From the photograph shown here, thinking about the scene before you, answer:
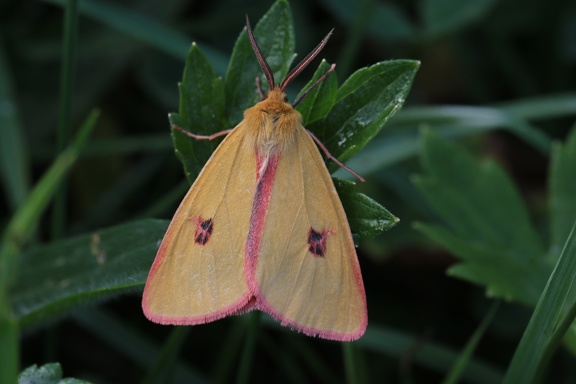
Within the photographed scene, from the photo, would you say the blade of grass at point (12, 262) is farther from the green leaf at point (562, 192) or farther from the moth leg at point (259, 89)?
the green leaf at point (562, 192)

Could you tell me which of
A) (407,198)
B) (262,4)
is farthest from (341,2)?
(407,198)

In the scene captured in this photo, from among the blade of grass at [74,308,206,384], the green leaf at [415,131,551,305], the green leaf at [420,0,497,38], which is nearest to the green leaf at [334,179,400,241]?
the green leaf at [415,131,551,305]

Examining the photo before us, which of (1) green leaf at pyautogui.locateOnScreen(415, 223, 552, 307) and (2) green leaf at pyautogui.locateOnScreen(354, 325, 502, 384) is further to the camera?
(2) green leaf at pyautogui.locateOnScreen(354, 325, 502, 384)

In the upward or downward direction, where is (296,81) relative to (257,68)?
downward

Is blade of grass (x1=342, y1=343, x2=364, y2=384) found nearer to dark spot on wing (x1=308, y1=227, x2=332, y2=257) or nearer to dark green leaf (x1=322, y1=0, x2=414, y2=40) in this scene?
dark spot on wing (x1=308, y1=227, x2=332, y2=257)

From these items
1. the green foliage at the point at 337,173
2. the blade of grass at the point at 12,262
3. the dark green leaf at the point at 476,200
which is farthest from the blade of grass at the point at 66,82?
the dark green leaf at the point at 476,200

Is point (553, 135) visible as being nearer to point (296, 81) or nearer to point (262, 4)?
point (296, 81)

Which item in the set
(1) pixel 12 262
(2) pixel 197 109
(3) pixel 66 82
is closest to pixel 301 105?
(2) pixel 197 109

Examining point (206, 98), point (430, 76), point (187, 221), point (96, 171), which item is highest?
point (206, 98)

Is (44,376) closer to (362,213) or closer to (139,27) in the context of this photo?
(362,213)
